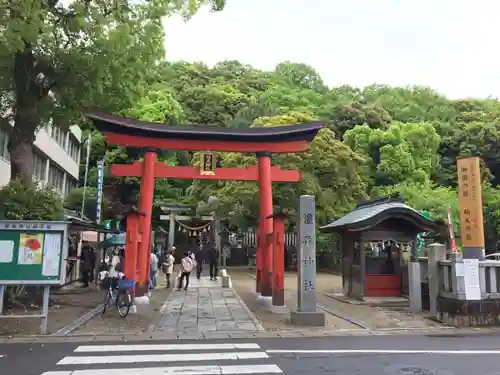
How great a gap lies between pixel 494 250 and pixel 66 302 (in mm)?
31702

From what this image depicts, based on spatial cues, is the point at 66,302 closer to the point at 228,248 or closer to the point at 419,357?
the point at 419,357

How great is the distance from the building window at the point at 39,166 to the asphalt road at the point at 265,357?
1826 centimetres

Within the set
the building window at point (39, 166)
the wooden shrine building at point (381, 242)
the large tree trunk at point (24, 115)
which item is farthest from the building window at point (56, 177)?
the wooden shrine building at point (381, 242)

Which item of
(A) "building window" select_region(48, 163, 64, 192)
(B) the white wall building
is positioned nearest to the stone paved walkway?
(B) the white wall building

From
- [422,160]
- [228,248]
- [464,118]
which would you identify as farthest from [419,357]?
[464,118]

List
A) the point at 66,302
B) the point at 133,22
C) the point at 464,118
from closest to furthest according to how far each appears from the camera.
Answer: the point at 133,22
the point at 66,302
the point at 464,118

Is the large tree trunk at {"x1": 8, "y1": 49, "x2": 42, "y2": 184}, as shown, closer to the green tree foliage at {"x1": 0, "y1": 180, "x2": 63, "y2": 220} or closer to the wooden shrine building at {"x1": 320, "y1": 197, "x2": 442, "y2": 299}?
the green tree foliage at {"x1": 0, "y1": 180, "x2": 63, "y2": 220}

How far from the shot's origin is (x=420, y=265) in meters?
15.9

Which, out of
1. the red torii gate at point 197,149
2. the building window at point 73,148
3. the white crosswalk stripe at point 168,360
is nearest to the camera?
the white crosswalk stripe at point 168,360

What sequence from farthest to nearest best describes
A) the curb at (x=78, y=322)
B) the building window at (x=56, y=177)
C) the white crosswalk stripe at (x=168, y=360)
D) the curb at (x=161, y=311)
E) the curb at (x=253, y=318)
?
the building window at (x=56, y=177) → the curb at (x=253, y=318) → the curb at (x=161, y=311) → the curb at (x=78, y=322) → the white crosswalk stripe at (x=168, y=360)

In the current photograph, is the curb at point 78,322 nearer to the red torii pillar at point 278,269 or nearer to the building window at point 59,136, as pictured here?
the red torii pillar at point 278,269

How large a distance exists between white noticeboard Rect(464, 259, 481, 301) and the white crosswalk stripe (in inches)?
250

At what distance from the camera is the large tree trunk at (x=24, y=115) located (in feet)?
46.5

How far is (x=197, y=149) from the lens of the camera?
1748 cm
